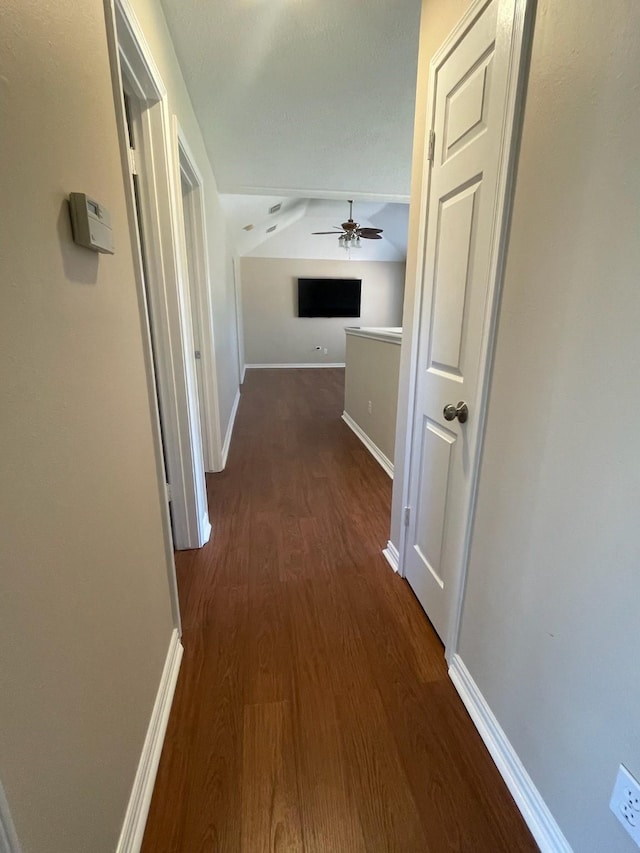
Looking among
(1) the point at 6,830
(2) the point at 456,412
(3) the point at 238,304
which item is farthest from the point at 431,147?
(3) the point at 238,304

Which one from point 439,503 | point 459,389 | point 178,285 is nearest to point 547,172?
point 459,389

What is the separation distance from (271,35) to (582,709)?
252 cm

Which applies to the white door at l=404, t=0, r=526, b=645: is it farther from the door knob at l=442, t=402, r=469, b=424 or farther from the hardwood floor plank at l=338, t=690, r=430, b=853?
the hardwood floor plank at l=338, t=690, r=430, b=853

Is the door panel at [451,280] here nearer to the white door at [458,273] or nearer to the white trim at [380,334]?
the white door at [458,273]

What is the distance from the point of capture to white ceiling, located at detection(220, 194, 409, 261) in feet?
19.4

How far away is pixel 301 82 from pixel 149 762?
2859mm

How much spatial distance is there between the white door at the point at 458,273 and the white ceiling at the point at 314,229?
14.4ft

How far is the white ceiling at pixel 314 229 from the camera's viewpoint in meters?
5.91

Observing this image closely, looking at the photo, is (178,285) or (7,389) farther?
(178,285)

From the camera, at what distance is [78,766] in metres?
0.68

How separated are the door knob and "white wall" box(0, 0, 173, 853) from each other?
973mm

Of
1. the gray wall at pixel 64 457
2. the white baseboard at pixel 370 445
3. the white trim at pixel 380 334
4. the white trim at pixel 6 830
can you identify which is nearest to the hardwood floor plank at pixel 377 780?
the gray wall at pixel 64 457

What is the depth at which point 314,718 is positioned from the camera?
4.02 feet

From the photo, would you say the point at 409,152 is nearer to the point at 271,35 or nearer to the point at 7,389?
the point at 271,35
